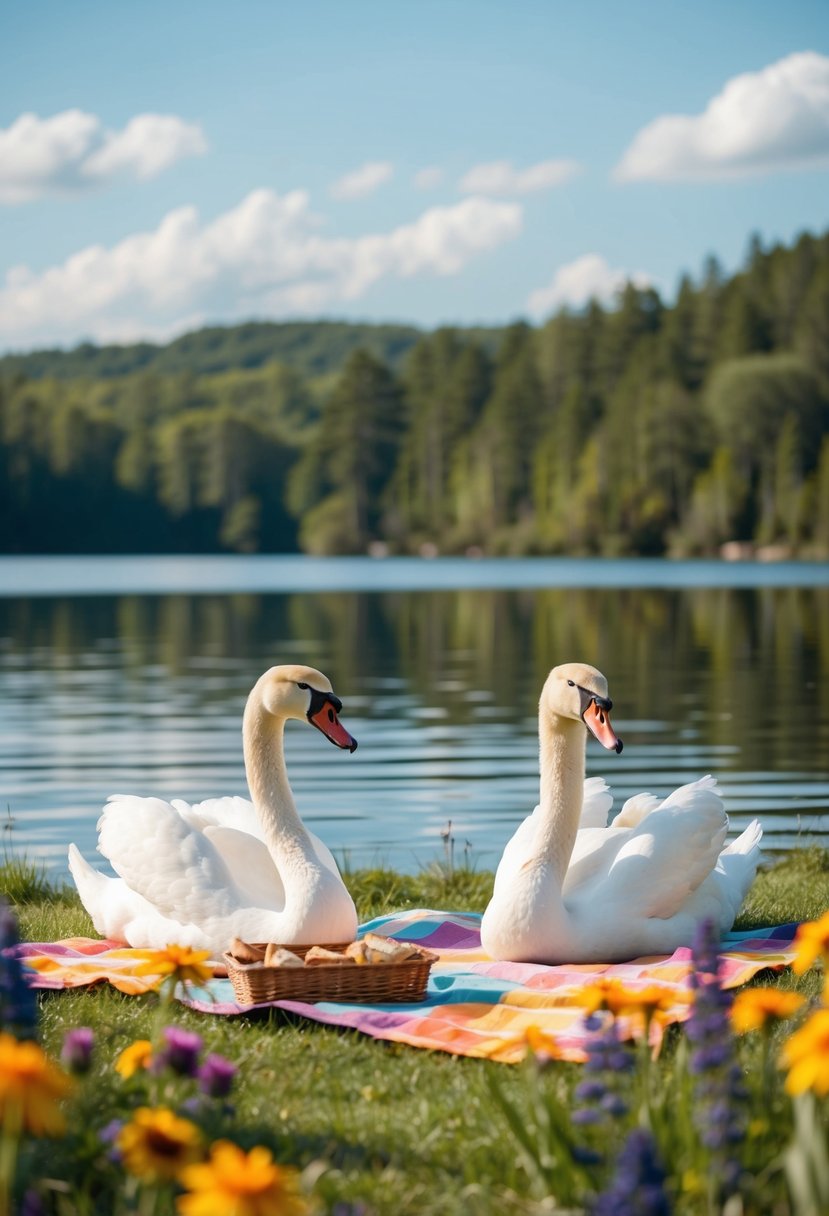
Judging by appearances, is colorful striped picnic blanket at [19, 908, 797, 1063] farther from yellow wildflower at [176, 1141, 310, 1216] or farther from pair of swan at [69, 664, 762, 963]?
yellow wildflower at [176, 1141, 310, 1216]

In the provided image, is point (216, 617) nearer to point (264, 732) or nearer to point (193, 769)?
point (193, 769)

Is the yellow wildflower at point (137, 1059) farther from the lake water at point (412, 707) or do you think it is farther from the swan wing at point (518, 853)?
the lake water at point (412, 707)

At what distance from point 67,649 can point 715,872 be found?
25.0 metres

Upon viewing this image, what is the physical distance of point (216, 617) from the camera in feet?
137

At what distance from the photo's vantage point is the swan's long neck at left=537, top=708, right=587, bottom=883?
23.1 feet

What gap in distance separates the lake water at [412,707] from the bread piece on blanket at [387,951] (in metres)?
3.30

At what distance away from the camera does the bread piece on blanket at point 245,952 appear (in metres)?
6.27

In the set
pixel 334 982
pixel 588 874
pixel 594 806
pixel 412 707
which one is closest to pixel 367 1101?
pixel 334 982

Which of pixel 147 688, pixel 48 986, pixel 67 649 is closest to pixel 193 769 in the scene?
pixel 147 688

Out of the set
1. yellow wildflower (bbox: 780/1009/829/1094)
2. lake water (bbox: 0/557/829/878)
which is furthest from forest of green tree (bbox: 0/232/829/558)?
yellow wildflower (bbox: 780/1009/829/1094)

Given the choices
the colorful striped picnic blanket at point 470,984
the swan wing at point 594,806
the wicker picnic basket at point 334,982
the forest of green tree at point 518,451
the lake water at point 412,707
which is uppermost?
the forest of green tree at point 518,451

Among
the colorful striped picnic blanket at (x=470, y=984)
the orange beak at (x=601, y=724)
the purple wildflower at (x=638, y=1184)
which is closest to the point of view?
the purple wildflower at (x=638, y=1184)

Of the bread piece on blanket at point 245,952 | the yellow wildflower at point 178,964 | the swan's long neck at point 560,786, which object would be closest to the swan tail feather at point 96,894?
the bread piece on blanket at point 245,952

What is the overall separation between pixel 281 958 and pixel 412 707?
15.4 meters
